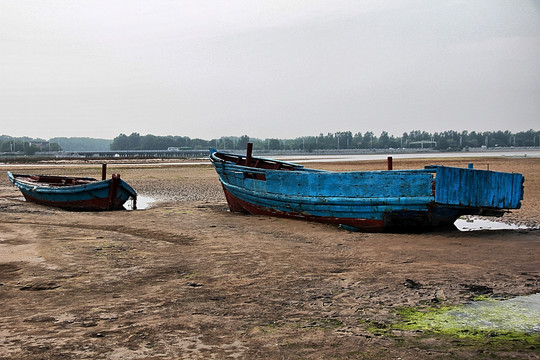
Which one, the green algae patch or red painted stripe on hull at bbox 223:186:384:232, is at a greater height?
the green algae patch

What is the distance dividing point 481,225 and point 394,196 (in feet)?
11.8

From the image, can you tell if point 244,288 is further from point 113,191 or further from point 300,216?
point 113,191

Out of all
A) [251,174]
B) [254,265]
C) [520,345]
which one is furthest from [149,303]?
[251,174]

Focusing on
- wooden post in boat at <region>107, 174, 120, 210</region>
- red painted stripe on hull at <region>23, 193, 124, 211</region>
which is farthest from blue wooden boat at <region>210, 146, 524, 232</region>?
red painted stripe on hull at <region>23, 193, 124, 211</region>

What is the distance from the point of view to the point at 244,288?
6.58m

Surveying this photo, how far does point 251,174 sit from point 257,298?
8.94m

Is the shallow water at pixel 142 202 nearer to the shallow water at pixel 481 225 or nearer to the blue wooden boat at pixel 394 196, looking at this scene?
the blue wooden boat at pixel 394 196

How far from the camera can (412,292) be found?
6367 millimetres

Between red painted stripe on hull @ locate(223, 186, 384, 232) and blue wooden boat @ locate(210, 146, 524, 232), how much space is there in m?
0.02

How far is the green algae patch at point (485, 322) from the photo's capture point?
4734 mm

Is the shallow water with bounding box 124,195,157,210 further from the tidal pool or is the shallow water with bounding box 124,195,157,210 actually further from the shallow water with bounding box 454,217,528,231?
the tidal pool

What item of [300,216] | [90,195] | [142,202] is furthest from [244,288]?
[142,202]

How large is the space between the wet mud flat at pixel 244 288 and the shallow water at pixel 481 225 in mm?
1303

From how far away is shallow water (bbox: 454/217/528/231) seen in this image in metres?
12.8
